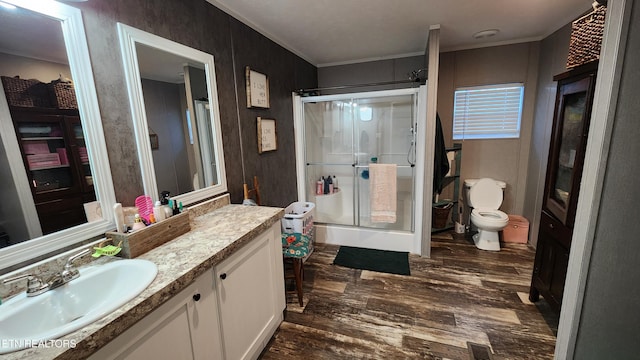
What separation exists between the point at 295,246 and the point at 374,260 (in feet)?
3.60

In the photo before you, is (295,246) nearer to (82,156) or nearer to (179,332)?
(179,332)

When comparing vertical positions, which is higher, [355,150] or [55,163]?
[55,163]

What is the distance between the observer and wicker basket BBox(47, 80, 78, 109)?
3.52 ft

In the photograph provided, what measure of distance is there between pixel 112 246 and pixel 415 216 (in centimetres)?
263

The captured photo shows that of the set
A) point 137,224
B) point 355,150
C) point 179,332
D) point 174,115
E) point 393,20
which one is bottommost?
point 179,332

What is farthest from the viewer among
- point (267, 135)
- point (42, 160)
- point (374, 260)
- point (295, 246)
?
point (374, 260)

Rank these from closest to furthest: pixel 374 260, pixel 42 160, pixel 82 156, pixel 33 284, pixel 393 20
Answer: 1. pixel 33 284
2. pixel 42 160
3. pixel 82 156
4. pixel 393 20
5. pixel 374 260

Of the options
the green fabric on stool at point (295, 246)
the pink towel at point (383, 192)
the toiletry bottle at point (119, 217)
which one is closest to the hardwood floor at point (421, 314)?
the green fabric on stool at point (295, 246)

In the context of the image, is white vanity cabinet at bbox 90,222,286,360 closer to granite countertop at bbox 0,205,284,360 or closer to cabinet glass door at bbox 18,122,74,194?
granite countertop at bbox 0,205,284,360

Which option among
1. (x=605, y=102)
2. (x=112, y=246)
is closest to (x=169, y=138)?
(x=112, y=246)

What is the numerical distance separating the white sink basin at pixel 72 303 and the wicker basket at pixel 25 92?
715 millimetres

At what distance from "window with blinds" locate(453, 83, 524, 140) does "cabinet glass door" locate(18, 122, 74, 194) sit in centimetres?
367

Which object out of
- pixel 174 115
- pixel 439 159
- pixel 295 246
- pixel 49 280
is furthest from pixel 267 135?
pixel 439 159

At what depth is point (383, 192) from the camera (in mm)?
2906
